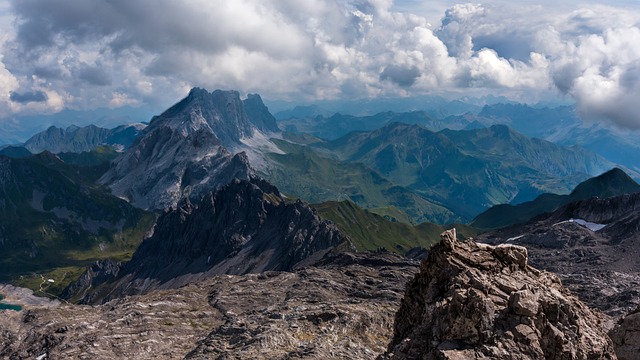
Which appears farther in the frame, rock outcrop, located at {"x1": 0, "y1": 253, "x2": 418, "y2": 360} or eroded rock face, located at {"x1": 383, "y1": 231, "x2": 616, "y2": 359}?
rock outcrop, located at {"x1": 0, "y1": 253, "x2": 418, "y2": 360}

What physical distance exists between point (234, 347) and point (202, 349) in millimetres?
6399

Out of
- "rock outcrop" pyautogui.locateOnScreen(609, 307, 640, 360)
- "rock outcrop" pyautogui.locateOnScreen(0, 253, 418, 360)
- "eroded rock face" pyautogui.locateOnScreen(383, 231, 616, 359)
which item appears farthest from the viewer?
"rock outcrop" pyautogui.locateOnScreen(0, 253, 418, 360)

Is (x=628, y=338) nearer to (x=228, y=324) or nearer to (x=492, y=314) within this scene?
(x=492, y=314)

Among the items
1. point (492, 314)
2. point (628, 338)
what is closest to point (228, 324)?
point (628, 338)

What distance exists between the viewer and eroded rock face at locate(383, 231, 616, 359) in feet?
106

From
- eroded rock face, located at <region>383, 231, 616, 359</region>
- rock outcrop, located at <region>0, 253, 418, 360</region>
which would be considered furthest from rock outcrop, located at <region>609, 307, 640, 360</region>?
rock outcrop, located at <region>0, 253, 418, 360</region>

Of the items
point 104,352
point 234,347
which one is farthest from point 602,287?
point 104,352

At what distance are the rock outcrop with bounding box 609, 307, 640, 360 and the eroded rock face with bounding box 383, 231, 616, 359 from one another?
6.47m

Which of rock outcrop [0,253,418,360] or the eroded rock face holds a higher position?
the eroded rock face

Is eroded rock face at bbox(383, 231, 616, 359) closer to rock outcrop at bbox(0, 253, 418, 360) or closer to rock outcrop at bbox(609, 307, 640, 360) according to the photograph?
rock outcrop at bbox(609, 307, 640, 360)

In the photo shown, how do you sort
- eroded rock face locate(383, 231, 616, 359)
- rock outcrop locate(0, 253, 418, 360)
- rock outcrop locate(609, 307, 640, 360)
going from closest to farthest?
eroded rock face locate(383, 231, 616, 359) → rock outcrop locate(609, 307, 640, 360) → rock outcrop locate(0, 253, 418, 360)

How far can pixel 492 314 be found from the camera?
33219 millimetres

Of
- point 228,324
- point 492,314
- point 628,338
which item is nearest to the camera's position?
point 492,314

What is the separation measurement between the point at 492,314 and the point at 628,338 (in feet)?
57.9
